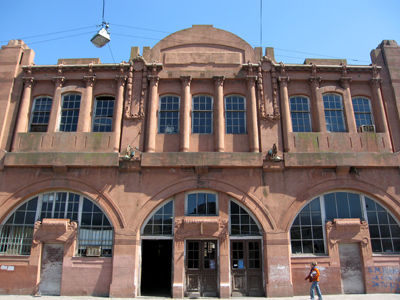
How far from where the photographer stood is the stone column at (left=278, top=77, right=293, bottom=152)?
570 inches

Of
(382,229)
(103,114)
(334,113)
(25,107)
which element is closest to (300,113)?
(334,113)

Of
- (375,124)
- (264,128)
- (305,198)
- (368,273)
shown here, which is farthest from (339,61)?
(368,273)

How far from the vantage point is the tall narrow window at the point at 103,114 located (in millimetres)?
15125

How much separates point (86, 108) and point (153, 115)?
3176 millimetres

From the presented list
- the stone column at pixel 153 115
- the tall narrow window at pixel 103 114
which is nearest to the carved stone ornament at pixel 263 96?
the stone column at pixel 153 115

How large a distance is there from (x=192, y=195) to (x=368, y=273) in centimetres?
766

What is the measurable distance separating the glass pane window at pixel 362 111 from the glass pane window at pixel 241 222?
690 centimetres

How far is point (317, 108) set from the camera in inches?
593

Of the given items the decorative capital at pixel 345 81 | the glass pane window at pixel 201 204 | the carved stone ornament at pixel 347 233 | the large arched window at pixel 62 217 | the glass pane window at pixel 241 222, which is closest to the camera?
the carved stone ornament at pixel 347 233

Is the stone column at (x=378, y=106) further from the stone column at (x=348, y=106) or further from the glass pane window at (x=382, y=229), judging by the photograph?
the glass pane window at (x=382, y=229)

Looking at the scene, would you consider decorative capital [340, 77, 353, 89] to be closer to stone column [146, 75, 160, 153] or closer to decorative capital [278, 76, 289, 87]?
decorative capital [278, 76, 289, 87]

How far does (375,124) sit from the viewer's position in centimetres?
1523

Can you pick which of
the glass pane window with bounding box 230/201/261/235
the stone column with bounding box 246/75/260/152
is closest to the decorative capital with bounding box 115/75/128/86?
the stone column with bounding box 246/75/260/152

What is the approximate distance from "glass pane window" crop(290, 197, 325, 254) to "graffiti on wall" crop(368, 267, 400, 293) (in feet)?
6.90
